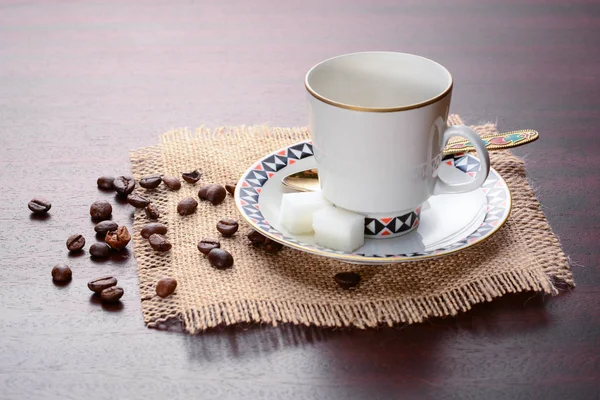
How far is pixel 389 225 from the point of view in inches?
42.3

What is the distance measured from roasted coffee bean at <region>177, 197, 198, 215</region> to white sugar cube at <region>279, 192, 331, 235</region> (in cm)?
17

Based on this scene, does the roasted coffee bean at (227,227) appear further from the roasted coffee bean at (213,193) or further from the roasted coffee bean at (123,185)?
the roasted coffee bean at (123,185)

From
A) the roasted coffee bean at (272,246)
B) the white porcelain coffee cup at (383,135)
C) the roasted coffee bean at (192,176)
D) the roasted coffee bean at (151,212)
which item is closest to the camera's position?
the white porcelain coffee cup at (383,135)

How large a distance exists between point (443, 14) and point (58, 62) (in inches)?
35.3

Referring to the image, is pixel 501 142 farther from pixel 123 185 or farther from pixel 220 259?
pixel 123 185

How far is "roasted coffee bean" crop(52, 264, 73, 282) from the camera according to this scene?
103 cm

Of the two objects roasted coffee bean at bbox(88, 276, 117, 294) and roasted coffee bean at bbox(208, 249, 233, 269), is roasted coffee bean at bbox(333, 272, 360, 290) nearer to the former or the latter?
roasted coffee bean at bbox(208, 249, 233, 269)

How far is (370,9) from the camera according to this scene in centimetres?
200

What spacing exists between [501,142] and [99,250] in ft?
1.97


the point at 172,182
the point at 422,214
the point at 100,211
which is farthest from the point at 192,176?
the point at 422,214

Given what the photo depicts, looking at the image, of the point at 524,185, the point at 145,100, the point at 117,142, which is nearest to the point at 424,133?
the point at 524,185

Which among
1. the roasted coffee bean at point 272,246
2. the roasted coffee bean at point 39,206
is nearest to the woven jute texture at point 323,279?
the roasted coffee bean at point 272,246

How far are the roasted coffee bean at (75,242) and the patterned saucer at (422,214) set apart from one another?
217 mm

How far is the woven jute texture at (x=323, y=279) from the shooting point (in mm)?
958
